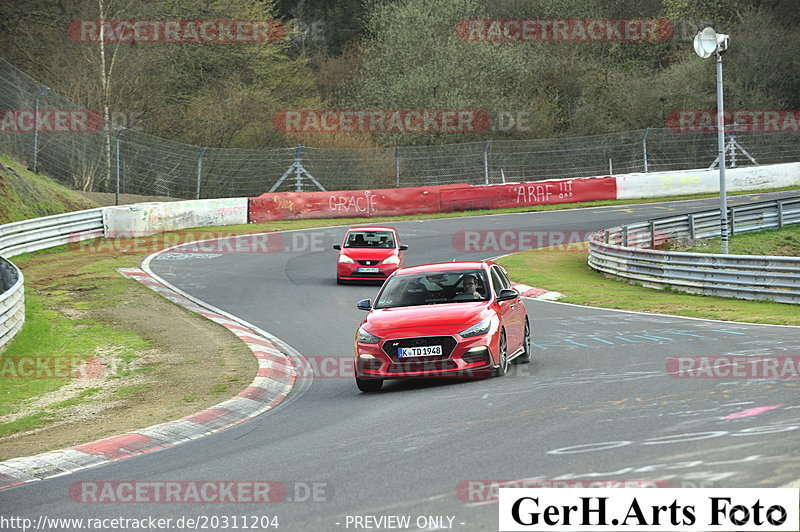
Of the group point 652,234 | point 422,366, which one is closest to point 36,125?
point 652,234

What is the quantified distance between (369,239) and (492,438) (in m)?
17.8

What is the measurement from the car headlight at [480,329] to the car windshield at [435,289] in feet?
2.79

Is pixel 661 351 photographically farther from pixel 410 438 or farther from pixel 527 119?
pixel 527 119

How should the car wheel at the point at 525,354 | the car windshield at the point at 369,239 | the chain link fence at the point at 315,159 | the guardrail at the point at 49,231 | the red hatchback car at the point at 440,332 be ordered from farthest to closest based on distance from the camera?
the chain link fence at the point at 315,159
the guardrail at the point at 49,231
the car windshield at the point at 369,239
the car wheel at the point at 525,354
the red hatchback car at the point at 440,332

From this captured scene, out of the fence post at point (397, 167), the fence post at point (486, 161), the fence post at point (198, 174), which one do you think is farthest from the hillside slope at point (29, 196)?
the fence post at point (486, 161)

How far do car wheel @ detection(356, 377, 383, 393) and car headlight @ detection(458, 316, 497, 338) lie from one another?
3.95ft

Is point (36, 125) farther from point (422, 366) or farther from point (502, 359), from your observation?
point (502, 359)

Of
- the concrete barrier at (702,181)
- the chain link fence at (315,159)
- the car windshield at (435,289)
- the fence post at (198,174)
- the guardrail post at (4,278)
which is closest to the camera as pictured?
the car windshield at (435,289)

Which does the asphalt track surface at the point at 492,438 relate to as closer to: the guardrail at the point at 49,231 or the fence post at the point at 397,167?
the guardrail at the point at 49,231

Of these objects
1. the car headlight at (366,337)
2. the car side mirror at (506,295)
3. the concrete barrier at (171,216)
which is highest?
the concrete barrier at (171,216)

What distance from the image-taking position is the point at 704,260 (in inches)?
933

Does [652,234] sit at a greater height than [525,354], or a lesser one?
greater

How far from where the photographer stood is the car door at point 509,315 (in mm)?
12812

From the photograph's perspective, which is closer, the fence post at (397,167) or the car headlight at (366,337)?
the car headlight at (366,337)
